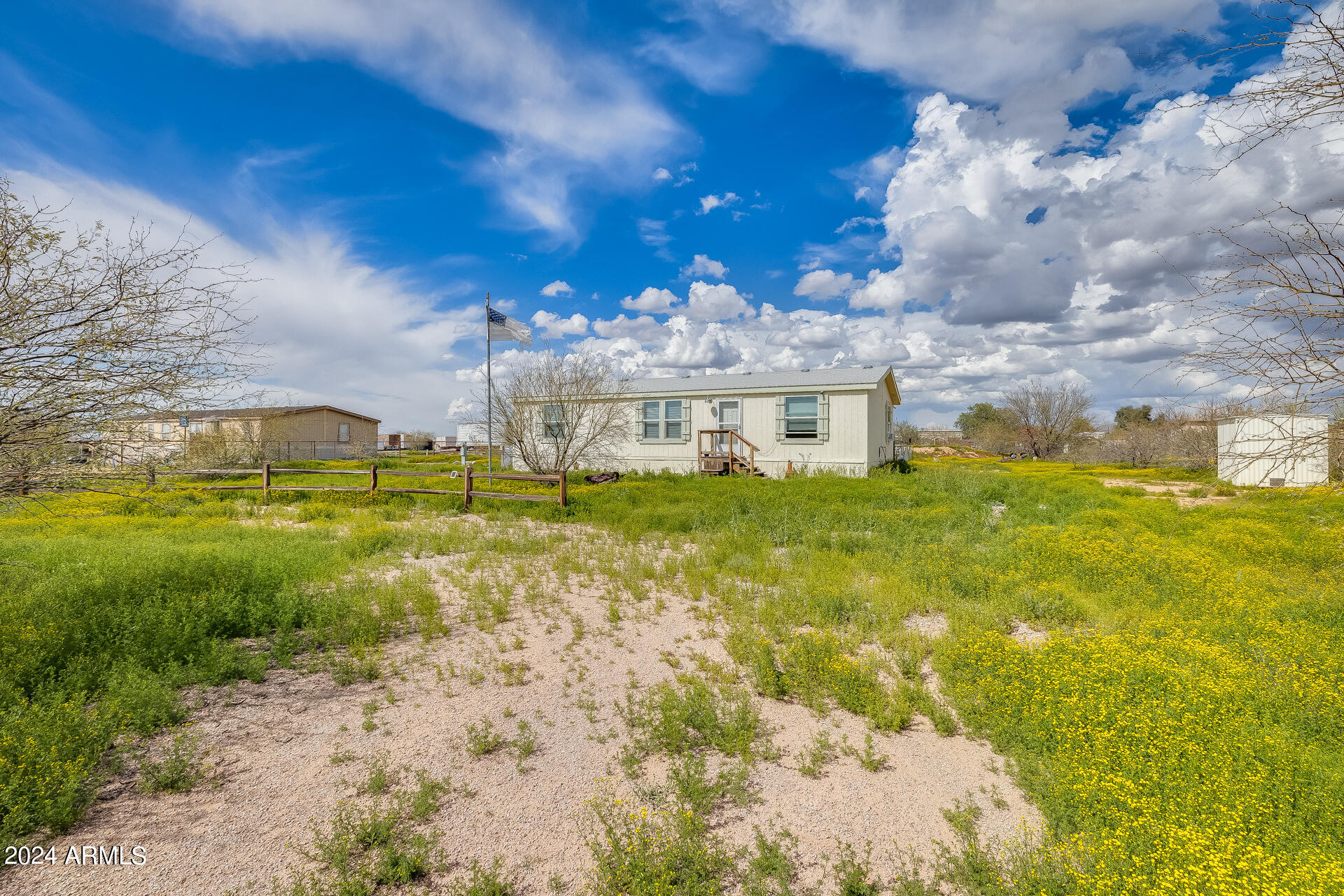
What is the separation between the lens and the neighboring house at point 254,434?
17.5 ft

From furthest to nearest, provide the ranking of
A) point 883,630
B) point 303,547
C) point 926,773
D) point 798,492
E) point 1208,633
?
point 798,492, point 303,547, point 883,630, point 1208,633, point 926,773

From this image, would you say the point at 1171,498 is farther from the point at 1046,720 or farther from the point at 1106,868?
the point at 1106,868

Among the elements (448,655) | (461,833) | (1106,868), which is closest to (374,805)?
(461,833)

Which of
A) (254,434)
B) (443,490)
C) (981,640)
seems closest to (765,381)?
(443,490)

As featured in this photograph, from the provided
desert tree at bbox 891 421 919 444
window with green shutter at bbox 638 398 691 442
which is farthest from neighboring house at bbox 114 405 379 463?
desert tree at bbox 891 421 919 444

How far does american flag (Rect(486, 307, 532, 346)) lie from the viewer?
19.4 meters

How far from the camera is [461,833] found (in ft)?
10.4

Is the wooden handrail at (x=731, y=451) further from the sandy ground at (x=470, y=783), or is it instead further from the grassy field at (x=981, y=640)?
the sandy ground at (x=470, y=783)

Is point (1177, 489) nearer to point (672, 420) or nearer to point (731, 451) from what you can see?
point (731, 451)

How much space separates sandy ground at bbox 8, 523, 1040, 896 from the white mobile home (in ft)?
51.8

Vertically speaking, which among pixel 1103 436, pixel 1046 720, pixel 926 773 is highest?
pixel 1103 436

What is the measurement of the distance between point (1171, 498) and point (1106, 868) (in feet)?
56.0

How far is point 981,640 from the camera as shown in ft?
17.1

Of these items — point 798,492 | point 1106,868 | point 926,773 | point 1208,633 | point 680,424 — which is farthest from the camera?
point 680,424
